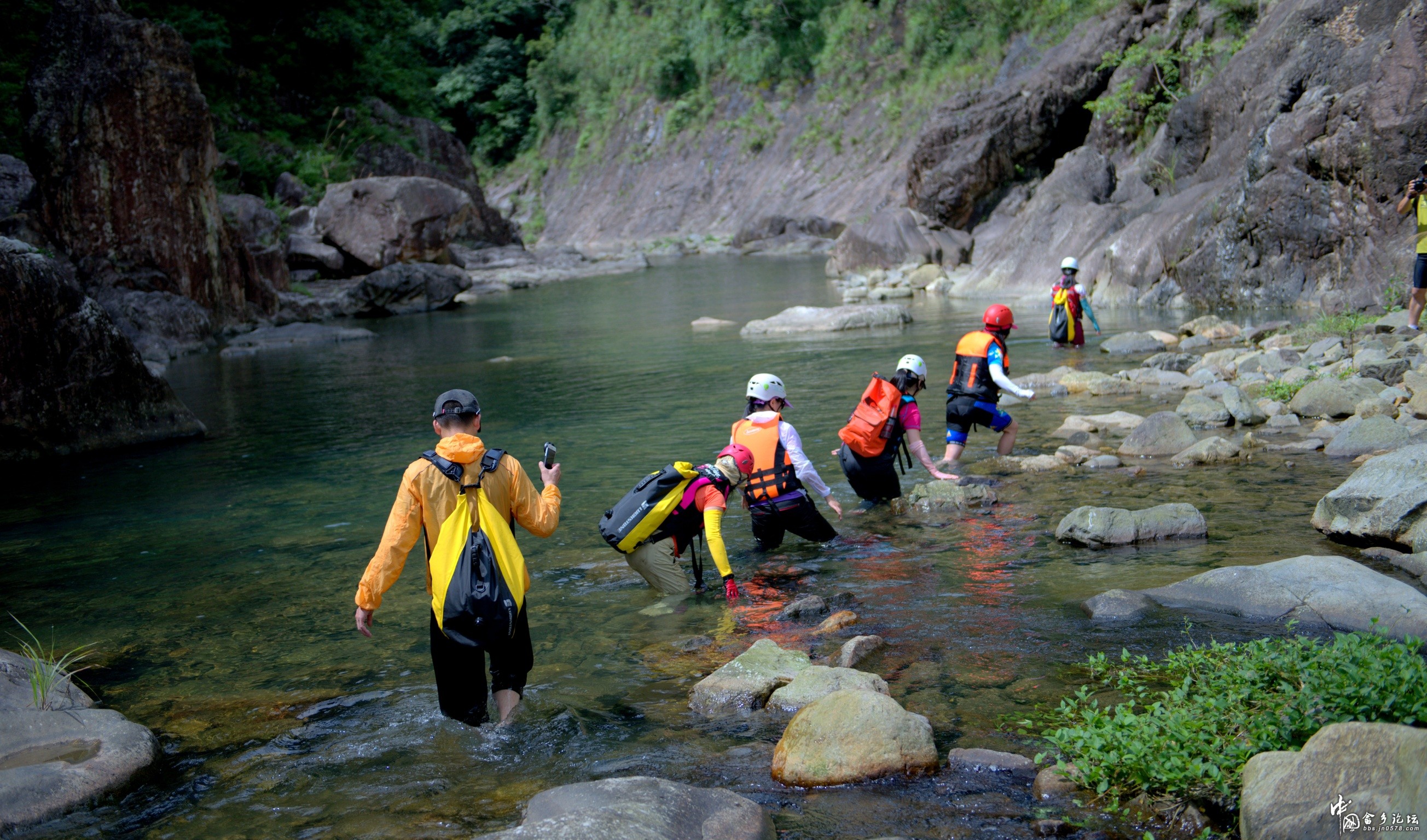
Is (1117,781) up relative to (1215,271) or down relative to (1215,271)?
down

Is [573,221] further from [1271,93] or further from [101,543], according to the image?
[101,543]

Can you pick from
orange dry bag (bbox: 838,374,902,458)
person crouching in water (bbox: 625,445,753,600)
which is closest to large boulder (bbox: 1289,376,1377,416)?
orange dry bag (bbox: 838,374,902,458)

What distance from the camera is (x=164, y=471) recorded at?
12.9 meters

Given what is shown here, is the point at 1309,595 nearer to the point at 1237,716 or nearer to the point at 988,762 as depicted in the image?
the point at 1237,716

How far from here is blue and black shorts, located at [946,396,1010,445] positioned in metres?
10.1

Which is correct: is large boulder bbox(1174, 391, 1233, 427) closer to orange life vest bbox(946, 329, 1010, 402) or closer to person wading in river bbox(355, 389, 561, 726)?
orange life vest bbox(946, 329, 1010, 402)

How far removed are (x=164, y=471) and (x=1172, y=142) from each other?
20979mm

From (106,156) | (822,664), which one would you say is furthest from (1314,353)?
(106,156)

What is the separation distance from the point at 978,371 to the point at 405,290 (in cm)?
2574

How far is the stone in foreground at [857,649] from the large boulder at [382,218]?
3062cm

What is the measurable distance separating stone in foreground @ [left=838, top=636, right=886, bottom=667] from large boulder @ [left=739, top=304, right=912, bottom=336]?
15678 millimetres

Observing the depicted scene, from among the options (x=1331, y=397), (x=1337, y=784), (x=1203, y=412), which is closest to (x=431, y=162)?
(x=1203, y=412)

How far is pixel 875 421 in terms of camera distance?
8859mm

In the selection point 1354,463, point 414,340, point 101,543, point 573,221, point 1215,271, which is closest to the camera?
point 1354,463
